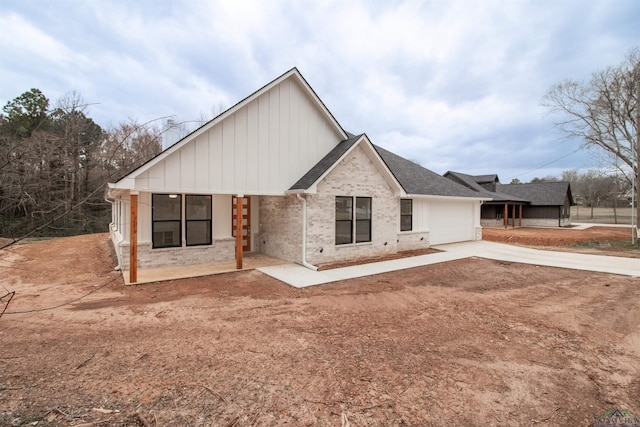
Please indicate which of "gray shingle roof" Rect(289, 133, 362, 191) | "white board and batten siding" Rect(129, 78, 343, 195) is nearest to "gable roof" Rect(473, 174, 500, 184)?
"gray shingle roof" Rect(289, 133, 362, 191)

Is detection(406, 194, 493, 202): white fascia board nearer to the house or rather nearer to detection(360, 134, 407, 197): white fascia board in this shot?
the house

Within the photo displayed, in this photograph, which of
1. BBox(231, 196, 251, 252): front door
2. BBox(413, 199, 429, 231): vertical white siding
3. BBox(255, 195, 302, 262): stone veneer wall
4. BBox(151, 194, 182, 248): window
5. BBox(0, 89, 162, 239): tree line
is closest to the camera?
BBox(0, 89, 162, 239): tree line

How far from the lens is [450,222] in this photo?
1647 centimetres

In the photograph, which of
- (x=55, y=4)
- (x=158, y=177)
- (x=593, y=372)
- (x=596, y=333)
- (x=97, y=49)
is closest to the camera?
(x=55, y=4)

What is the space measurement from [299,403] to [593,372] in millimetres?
3885

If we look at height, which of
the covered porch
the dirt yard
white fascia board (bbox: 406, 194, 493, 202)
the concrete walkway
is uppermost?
white fascia board (bbox: 406, 194, 493, 202)

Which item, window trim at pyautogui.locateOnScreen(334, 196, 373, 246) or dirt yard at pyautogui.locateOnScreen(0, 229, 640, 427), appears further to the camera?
window trim at pyautogui.locateOnScreen(334, 196, 373, 246)

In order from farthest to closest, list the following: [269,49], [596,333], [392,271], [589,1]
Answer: [269,49] → [589,1] → [392,271] → [596,333]

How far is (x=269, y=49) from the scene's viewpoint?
13680mm

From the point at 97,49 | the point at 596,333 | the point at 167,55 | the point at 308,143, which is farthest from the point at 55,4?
the point at 596,333

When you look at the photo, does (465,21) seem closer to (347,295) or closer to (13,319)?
(347,295)

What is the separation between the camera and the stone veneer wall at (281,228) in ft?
34.5

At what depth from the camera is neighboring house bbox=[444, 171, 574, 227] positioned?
97.5ft

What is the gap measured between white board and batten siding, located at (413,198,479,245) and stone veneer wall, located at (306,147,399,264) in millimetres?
2387
